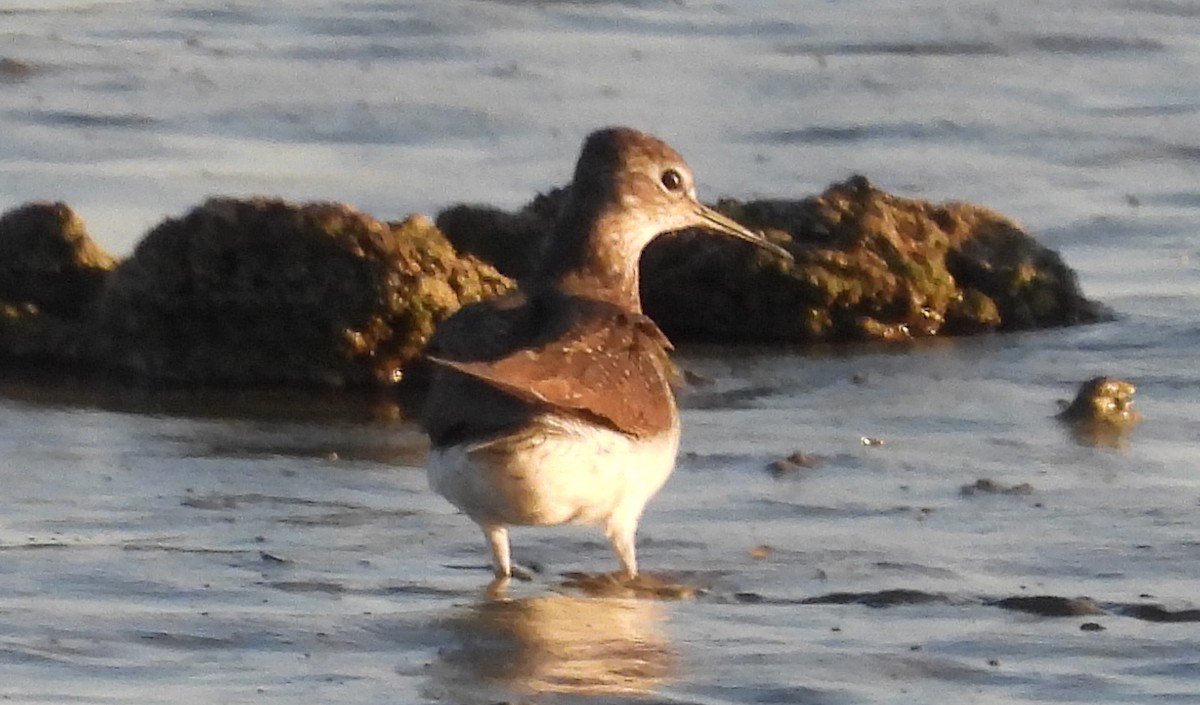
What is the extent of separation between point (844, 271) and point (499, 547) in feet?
10.3

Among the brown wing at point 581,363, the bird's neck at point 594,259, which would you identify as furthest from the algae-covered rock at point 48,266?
the brown wing at point 581,363

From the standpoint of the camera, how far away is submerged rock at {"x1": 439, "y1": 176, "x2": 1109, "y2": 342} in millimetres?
9062

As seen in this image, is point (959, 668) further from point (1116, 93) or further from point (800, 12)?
point (800, 12)

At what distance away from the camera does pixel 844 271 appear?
9.09 m

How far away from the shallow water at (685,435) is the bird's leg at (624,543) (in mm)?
104

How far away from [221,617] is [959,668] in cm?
159

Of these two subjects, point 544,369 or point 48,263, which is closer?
point 544,369

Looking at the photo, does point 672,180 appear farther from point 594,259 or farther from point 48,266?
point 48,266

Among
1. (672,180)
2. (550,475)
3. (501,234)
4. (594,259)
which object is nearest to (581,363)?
(550,475)

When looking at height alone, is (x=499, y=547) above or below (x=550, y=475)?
below

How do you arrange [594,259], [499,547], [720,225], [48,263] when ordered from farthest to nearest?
[48,263] → [720,225] → [594,259] → [499,547]

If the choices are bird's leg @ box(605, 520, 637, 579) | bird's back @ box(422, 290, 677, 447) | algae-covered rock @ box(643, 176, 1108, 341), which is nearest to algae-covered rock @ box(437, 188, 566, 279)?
algae-covered rock @ box(643, 176, 1108, 341)

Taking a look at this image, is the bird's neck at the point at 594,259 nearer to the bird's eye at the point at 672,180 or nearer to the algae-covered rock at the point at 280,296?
the bird's eye at the point at 672,180

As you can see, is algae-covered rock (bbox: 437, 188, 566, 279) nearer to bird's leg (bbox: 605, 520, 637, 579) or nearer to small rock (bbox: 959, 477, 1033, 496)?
small rock (bbox: 959, 477, 1033, 496)
